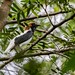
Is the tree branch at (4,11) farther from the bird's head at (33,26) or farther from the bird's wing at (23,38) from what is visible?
the bird's head at (33,26)

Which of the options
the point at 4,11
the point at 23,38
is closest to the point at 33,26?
the point at 23,38

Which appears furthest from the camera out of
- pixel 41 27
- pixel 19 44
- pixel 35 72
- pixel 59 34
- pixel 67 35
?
pixel 41 27

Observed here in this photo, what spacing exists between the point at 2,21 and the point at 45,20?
1.39ft

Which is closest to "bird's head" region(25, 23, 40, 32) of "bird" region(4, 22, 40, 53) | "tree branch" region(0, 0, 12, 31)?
"bird" region(4, 22, 40, 53)

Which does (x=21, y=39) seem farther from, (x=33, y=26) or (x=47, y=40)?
(x=33, y=26)

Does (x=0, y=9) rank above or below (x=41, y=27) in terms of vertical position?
above

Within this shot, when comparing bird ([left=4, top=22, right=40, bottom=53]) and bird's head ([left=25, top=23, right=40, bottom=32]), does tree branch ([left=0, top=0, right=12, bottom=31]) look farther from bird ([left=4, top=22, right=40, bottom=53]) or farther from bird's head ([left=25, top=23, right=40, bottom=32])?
bird's head ([left=25, top=23, right=40, bottom=32])

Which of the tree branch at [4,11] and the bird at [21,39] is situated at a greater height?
the tree branch at [4,11]

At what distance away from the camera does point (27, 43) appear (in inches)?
61.8

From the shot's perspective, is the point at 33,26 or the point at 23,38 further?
the point at 33,26

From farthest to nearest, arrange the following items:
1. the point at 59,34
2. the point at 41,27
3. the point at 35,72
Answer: the point at 41,27 → the point at 59,34 → the point at 35,72

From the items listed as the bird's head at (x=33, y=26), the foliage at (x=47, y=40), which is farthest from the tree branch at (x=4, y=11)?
the bird's head at (x=33, y=26)

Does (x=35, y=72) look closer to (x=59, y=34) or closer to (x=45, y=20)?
(x=59, y=34)

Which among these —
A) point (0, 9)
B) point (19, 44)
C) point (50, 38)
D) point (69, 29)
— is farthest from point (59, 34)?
point (0, 9)
